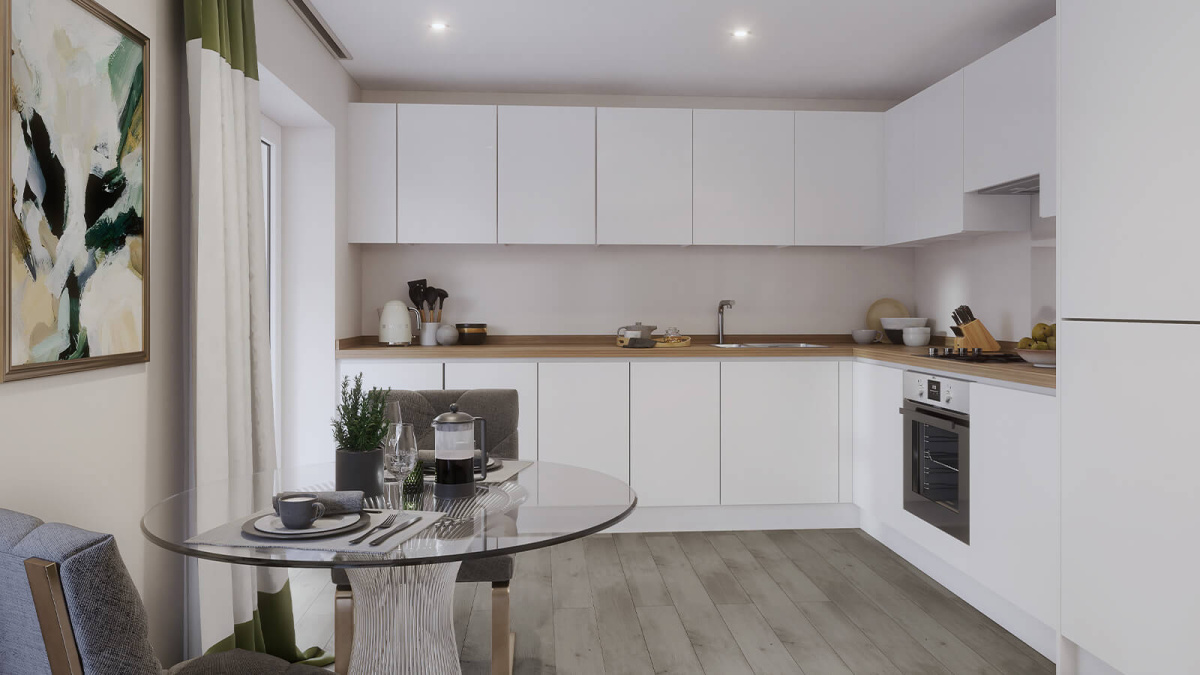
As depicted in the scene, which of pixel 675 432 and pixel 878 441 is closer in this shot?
pixel 878 441

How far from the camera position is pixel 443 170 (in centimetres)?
Result: 409

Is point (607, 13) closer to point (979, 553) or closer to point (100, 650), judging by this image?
point (979, 553)

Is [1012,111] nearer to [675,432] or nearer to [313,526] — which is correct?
[675,432]

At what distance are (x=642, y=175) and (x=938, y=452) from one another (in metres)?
2.07

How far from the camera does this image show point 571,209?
416cm

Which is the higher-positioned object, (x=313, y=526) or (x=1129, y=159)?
(x=1129, y=159)

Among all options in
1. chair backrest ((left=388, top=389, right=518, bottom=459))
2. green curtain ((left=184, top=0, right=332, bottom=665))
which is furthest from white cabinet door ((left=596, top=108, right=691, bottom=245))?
green curtain ((left=184, top=0, right=332, bottom=665))

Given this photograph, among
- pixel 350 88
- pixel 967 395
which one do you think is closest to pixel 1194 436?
pixel 967 395

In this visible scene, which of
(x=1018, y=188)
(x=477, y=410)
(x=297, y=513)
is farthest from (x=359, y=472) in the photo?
(x=1018, y=188)

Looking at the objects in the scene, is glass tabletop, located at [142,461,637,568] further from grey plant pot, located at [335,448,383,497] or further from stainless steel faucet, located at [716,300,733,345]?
stainless steel faucet, located at [716,300,733,345]

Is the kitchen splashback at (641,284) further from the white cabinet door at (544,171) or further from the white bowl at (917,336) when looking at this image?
the white bowl at (917,336)

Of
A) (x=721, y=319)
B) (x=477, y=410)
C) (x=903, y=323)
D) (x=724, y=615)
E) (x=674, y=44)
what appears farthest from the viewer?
(x=721, y=319)

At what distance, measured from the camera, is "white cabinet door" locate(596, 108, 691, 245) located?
415 cm

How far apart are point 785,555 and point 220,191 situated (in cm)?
285
